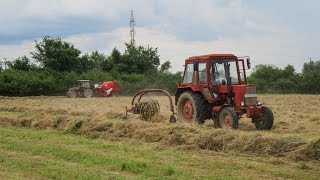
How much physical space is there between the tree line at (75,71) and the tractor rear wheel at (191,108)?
33463 mm

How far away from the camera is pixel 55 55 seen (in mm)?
→ 56844

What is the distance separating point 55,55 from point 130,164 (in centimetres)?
4947

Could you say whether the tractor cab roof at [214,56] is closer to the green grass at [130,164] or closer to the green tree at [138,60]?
the green grass at [130,164]

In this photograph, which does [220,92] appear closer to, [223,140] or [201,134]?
[201,134]

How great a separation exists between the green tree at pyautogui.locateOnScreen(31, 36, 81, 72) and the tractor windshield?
4296cm

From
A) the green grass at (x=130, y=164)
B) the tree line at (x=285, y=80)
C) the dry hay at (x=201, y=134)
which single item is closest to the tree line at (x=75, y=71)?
the tree line at (x=285, y=80)

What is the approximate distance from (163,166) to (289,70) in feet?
176

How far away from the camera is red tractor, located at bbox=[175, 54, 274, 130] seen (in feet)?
48.9

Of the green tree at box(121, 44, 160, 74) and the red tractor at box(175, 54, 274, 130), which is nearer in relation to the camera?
the red tractor at box(175, 54, 274, 130)

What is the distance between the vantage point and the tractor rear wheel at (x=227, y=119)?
1430 centimetres

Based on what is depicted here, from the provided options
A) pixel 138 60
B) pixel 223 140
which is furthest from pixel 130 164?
pixel 138 60

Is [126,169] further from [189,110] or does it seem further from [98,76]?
[98,76]

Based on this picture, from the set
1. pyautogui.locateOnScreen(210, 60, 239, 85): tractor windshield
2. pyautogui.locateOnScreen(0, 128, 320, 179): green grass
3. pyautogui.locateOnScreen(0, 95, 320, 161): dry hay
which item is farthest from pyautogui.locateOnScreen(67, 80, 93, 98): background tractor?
pyautogui.locateOnScreen(0, 128, 320, 179): green grass

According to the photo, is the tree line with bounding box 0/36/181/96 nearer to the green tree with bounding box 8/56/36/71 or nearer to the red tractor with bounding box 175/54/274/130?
the green tree with bounding box 8/56/36/71
